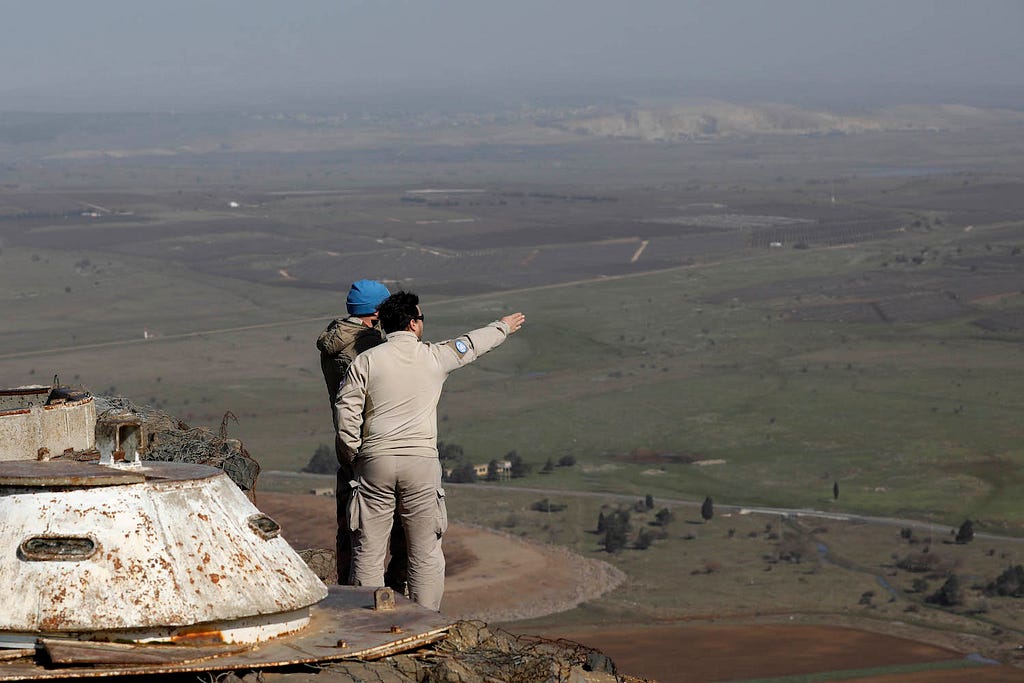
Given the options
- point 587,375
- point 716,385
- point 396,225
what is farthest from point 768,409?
point 396,225

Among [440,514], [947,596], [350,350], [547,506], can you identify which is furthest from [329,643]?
[547,506]

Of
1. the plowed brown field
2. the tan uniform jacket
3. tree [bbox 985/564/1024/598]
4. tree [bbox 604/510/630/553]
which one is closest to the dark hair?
the tan uniform jacket

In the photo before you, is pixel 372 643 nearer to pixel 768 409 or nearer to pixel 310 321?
pixel 768 409

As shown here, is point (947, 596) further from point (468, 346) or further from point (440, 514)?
point (468, 346)

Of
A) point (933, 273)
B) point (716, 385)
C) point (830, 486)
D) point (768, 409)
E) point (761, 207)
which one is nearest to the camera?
point (830, 486)

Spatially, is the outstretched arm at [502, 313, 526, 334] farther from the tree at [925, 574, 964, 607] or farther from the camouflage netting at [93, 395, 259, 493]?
the tree at [925, 574, 964, 607]

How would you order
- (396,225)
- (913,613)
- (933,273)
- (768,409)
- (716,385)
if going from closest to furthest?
(913,613) → (768,409) → (716,385) → (933,273) → (396,225)

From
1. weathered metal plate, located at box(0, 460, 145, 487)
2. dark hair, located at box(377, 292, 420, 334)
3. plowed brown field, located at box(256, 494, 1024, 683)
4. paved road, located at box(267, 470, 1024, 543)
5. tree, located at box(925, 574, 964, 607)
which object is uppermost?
dark hair, located at box(377, 292, 420, 334)
